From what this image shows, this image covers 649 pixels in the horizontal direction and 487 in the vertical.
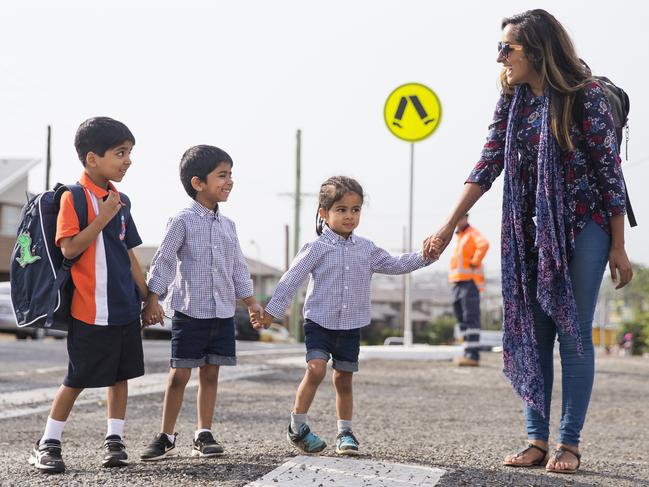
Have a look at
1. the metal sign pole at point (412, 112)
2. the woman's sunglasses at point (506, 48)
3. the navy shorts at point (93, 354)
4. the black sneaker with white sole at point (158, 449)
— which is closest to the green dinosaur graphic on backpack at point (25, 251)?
the navy shorts at point (93, 354)

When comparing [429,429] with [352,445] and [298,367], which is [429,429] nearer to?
[352,445]

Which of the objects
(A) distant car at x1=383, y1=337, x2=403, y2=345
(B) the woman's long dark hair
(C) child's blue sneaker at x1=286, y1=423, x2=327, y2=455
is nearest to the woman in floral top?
(B) the woman's long dark hair

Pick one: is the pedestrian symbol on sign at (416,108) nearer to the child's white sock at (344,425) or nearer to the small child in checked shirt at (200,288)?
the small child in checked shirt at (200,288)

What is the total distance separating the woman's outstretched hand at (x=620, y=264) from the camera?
13.7 feet

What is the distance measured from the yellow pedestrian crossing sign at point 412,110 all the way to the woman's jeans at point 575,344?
317 inches

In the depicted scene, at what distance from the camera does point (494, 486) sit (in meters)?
3.77

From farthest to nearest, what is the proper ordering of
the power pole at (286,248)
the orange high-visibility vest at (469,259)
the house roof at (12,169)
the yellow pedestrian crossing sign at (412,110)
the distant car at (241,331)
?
the power pole at (286,248) < the house roof at (12,169) < the distant car at (241,331) < the yellow pedestrian crossing sign at (412,110) < the orange high-visibility vest at (469,259)

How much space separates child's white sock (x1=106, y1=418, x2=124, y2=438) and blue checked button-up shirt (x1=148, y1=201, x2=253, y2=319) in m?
0.55

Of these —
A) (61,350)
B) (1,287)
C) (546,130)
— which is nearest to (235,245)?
(546,130)

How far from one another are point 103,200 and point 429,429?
2.82 metres

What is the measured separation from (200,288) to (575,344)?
166cm

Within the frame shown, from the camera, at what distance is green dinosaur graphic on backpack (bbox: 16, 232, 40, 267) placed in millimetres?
4184

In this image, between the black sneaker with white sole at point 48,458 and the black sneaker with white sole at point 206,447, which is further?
the black sneaker with white sole at point 206,447

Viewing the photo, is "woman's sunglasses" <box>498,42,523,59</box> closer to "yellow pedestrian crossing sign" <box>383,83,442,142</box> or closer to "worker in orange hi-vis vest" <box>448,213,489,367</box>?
"worker in orange hi-vis vest" <box>448,213,489,367</box>
